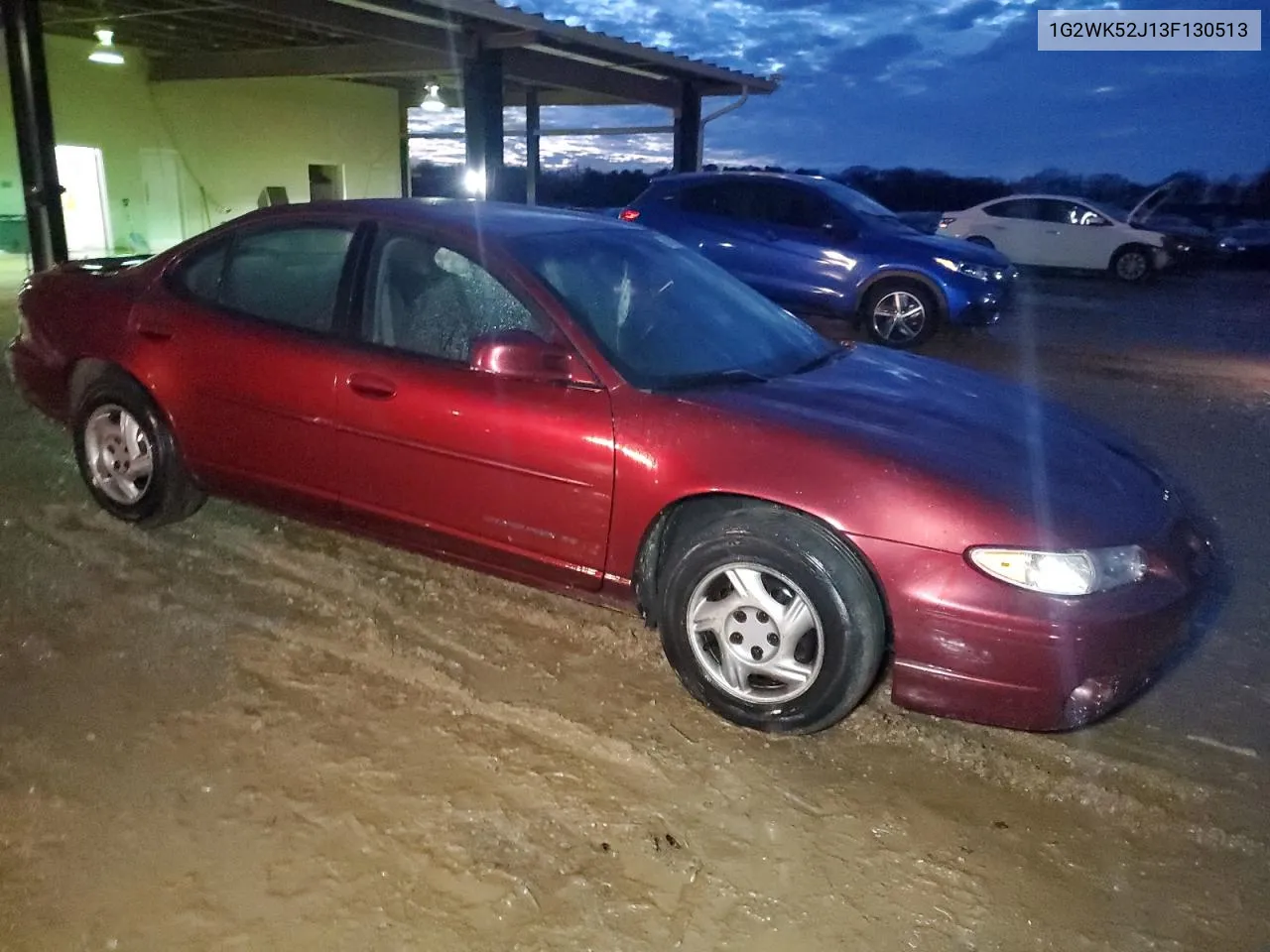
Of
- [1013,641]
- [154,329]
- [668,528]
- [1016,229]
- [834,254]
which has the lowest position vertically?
[1013,641]

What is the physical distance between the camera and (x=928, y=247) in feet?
31.8

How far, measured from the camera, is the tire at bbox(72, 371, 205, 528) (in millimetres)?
4426

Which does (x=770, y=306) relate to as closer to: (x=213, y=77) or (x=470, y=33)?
(x=470, y=33)

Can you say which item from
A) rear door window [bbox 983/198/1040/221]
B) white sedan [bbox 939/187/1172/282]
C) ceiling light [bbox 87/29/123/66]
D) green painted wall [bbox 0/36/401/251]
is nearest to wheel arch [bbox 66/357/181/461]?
ceiling light [bbox 87/29/123/66]

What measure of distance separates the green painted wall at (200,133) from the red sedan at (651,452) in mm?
12983

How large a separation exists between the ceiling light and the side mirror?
13192mm

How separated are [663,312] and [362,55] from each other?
491 inches

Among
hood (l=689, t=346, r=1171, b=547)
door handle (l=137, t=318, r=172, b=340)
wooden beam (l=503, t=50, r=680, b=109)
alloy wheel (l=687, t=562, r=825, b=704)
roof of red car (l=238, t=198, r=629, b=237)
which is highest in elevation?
wooden beam (l=503, t=50, r=680, b=109)

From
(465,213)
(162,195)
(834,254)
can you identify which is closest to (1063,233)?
(834,254)

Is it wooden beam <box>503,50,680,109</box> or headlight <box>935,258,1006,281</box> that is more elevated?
wooden beam <box>503,50,680,109</box>

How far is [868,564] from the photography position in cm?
296

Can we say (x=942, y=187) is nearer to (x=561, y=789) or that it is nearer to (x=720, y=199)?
(x=720, y=199)

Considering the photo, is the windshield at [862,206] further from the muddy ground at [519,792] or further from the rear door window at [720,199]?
Answer: the muddy ground at [519,792]

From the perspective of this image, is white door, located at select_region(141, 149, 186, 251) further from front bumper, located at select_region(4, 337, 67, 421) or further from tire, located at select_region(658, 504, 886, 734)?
tire, located at select_region(658, 504, 886, 734)
